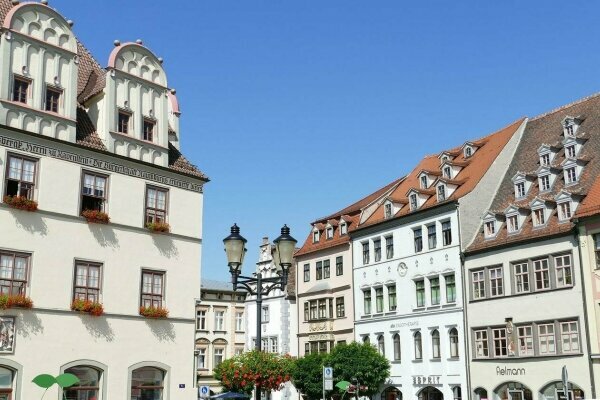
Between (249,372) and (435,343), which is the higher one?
(435,343)

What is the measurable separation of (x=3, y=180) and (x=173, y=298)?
762 centimetres

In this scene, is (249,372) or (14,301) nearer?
(14,301)

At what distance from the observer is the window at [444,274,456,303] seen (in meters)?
42.8

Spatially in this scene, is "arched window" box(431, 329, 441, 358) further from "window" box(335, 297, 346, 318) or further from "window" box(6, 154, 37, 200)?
"window" box(6, 154, 37, 200)

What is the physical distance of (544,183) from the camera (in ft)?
132

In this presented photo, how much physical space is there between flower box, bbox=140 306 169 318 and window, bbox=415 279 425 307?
20.4 meters

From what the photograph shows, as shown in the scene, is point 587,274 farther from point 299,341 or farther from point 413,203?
point 299,341

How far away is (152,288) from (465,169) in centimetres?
2377

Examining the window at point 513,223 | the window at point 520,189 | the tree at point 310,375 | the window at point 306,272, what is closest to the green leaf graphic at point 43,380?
the tree at point 310,375

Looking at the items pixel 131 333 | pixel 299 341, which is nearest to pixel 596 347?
pixel 131 333

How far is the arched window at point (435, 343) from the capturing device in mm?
43750

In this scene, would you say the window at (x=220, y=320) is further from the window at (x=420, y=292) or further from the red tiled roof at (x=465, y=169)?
the window at (x=420, y=292)

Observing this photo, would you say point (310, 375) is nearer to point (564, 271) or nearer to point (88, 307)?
point (564, 271)

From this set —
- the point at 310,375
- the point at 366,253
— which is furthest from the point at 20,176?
the point at 366,253
